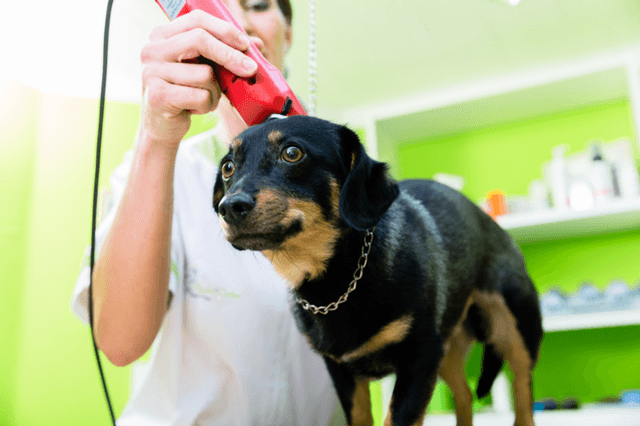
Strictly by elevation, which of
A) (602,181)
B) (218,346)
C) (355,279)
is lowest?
(218,346)

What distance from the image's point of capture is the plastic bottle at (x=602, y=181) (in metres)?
2.31

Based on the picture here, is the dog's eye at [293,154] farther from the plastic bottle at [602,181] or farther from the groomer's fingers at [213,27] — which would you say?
the plastic bottle at [602,181]

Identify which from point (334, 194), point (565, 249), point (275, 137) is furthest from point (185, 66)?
point (565, 249)

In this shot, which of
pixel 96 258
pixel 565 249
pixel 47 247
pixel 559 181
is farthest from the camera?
pixel 565 249

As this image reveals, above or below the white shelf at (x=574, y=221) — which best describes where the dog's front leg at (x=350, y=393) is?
below

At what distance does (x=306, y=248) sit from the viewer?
0.76m

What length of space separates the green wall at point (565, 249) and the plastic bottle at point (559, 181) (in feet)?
1.02

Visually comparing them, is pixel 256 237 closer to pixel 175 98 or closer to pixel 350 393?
pixel 175 98

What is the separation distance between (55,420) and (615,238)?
3046mm

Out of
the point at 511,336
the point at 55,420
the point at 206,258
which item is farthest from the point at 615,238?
the point at 55,420

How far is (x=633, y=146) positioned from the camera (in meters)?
2.64

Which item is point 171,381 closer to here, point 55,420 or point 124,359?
point 124,359

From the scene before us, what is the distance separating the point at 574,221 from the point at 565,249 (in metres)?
0.46

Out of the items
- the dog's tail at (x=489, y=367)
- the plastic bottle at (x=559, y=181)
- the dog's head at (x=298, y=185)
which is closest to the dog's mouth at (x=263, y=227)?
the dog's head at (x=298, y=185)
